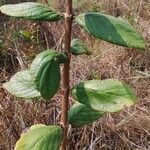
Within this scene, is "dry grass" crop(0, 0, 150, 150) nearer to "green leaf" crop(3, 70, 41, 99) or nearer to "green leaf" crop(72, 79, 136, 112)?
"green leaf" crop(3, 70, 41, 99)

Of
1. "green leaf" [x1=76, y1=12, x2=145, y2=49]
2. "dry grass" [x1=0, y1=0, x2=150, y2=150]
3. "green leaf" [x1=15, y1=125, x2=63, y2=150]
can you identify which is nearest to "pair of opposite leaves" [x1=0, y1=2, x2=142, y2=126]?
"green leaf" [x1=76, y1=12, x2=145, y2=49]

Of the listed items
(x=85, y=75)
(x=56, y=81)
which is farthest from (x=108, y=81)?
(x=85, y=75)

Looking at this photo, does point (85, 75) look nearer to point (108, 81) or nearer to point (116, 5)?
point (116, 5)

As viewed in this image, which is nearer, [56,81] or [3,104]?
[56,81]

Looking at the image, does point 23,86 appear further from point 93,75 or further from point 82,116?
point 93,75

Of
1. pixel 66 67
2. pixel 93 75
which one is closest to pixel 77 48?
pixel 66 67

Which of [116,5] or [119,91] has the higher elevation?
[119,91]
